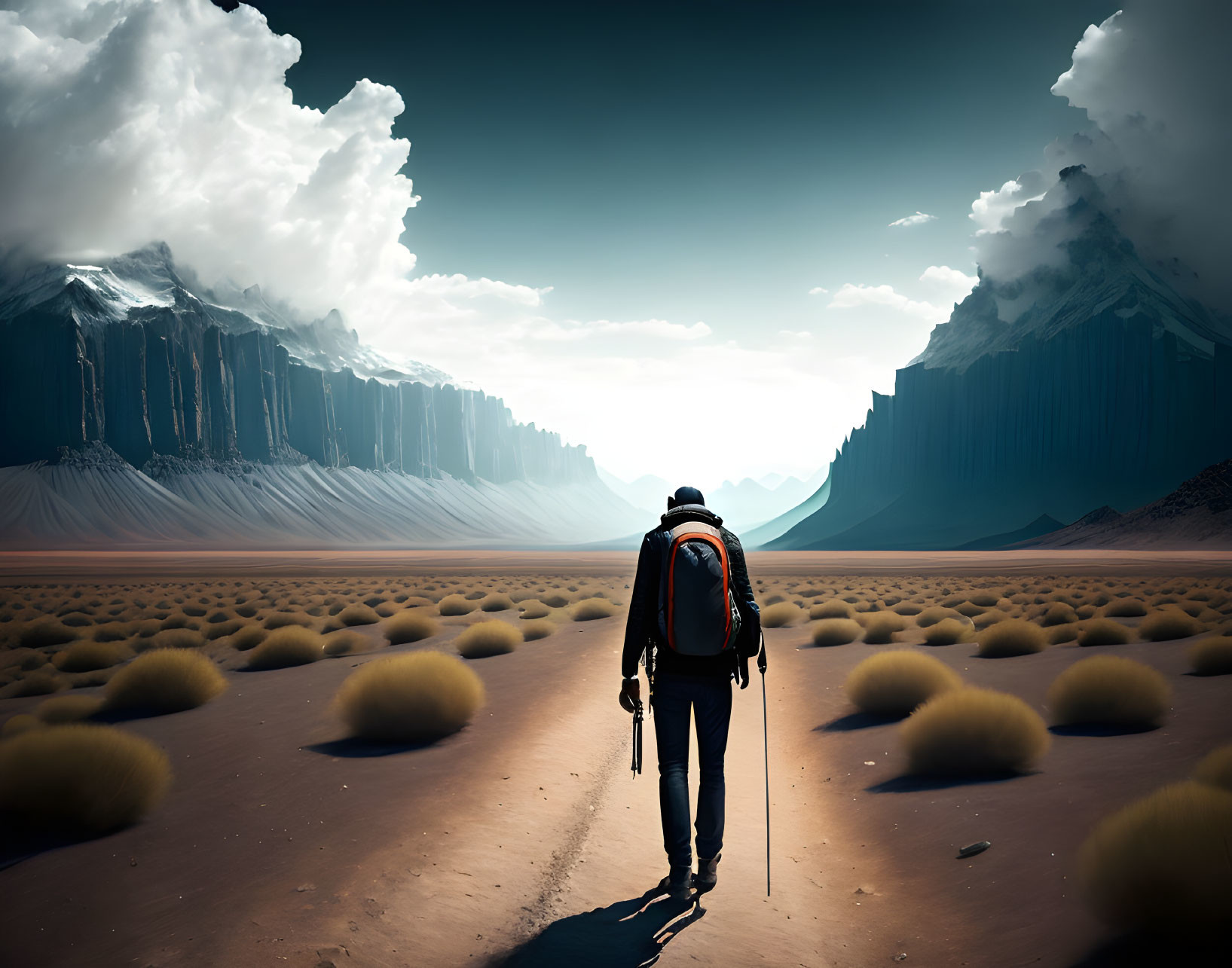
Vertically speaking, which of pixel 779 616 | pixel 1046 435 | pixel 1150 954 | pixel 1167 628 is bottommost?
pixel 779 616

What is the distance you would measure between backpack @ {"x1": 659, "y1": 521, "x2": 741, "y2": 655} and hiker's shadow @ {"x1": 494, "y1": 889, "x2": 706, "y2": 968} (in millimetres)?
1899

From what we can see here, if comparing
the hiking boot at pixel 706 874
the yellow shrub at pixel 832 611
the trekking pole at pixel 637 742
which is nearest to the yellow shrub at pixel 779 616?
the yellow shrub at pixel 832 611

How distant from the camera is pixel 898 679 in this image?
11719mm

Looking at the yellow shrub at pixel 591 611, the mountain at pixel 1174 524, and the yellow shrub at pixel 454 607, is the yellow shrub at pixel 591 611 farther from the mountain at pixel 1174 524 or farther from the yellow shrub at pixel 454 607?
the mountain at pixel 1174 524

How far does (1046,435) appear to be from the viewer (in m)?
137

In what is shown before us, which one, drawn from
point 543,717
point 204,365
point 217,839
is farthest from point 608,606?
point 204,365

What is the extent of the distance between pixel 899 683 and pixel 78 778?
35.4ft

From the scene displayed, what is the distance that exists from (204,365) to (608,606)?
551ft

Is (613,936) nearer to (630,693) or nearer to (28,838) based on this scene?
(630,693)

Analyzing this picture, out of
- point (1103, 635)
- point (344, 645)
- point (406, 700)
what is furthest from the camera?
point (344, 645)

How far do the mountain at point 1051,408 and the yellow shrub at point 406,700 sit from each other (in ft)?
429

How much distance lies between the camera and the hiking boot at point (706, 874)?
546 cm

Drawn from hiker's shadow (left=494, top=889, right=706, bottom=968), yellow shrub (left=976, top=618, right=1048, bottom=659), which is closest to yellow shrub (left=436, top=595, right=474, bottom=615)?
yellow shrub (left=976, top=618, right=1048, bottom=659)

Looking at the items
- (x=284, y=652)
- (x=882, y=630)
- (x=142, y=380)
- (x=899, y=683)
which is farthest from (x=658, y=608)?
(x=142, y=380)
